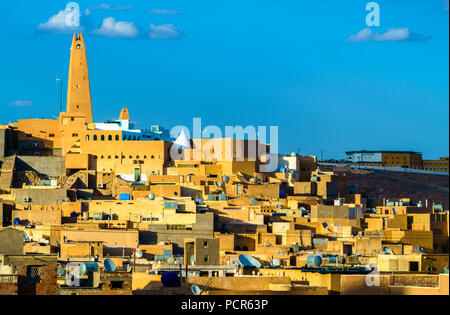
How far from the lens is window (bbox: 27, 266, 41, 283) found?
28916mm

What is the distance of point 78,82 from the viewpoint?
64.9 m

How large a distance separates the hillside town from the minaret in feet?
0.15

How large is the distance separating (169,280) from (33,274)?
157 inches

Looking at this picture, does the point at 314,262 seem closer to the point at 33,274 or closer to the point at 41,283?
the point at 33,274

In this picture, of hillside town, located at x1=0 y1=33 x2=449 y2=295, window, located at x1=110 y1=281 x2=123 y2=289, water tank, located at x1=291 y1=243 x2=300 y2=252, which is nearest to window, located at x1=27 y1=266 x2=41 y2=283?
hillside town, located at x1=0 y1=33 x2=449 y2=295

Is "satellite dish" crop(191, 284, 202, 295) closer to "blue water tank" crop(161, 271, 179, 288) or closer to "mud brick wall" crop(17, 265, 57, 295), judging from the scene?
"blue water tank" crop(161, 271, 179, 288)

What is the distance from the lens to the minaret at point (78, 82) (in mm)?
64875

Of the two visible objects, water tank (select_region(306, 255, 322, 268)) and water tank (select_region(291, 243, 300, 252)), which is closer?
water tank (select_region(306, 255, 322, 268))

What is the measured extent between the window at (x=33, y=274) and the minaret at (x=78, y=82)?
35004 millimetres

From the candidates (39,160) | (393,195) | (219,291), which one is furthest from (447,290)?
(393,195)

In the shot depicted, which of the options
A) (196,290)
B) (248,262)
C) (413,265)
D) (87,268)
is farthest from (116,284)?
(413,265)

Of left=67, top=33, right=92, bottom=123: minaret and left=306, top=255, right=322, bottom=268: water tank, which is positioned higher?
left=67, top=33, right=92, bottom=123: minaret

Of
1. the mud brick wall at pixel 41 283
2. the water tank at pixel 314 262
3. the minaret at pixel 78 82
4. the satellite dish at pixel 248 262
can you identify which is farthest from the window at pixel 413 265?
the minaret at pixel 78 82
